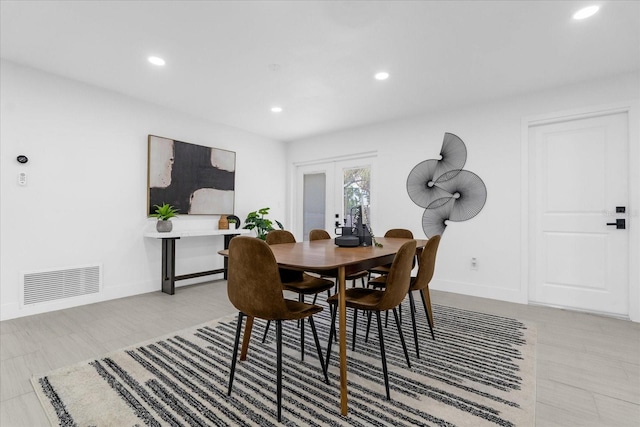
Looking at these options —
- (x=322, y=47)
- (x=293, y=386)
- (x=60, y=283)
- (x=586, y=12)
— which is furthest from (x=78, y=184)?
(x=586, y=12)

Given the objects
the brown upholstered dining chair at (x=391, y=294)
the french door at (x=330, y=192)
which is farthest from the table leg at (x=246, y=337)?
the french door at (x=330, y=192)

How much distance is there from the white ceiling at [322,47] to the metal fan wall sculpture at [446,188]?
0.73 metres

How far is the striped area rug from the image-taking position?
1547mm

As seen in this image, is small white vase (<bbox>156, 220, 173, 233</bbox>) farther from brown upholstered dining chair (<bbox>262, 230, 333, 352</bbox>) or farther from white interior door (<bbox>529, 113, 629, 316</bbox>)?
white interior door (<bbox>529, 113, 629, 316</bbox>)

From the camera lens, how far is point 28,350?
2293mm

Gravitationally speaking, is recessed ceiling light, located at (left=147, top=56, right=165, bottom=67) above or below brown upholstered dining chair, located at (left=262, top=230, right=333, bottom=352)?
above

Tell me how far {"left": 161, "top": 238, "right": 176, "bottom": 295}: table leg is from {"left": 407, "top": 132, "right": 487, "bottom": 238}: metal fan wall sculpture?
3380 mm

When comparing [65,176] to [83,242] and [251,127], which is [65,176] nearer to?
[83,242]

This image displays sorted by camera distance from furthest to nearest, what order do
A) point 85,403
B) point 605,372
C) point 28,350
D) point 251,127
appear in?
point 251,127, point 28,350, point 605,372, point 85,403

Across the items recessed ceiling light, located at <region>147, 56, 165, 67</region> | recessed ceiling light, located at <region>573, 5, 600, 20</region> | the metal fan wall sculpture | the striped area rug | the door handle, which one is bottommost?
the striped area rug

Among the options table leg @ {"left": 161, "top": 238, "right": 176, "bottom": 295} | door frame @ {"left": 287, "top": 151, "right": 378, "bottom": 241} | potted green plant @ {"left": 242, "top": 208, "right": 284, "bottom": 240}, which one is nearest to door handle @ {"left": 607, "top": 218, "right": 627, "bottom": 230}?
door frame @ {"left": 287, "top": 151, "right": 378, "bottom": 241}

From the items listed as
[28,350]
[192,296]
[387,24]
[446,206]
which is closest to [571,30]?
[387,24]

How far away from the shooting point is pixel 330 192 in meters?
5.61

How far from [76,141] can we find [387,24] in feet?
11.4
